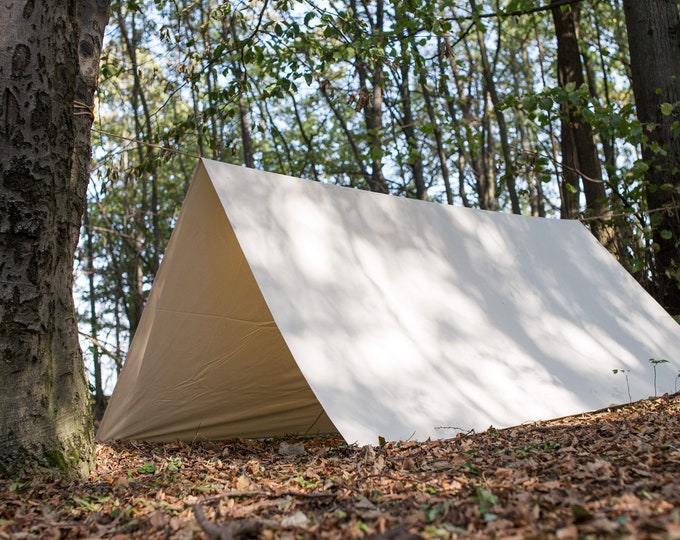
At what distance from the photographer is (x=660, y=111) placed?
505 cm

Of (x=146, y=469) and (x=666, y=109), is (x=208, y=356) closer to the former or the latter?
(x=146, y=469)

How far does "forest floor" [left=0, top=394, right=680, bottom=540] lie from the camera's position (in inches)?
59.7

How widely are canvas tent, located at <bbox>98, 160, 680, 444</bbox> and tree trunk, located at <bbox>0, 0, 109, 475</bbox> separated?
0.71m

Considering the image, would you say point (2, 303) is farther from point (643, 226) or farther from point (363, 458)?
point (643, 226)

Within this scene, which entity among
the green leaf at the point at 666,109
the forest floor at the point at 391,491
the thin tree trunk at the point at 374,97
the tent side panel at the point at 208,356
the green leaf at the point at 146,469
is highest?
the thin tree trunk at the point at 374,97

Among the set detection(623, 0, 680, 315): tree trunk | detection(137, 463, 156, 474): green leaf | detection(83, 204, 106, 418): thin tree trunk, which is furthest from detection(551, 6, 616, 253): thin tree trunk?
detection(83, 204, 106, 418): thin tree trunk

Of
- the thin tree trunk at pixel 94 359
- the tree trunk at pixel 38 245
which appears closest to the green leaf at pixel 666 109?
the tree trunk at pixel 38 245

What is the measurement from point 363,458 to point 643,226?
3.75 m

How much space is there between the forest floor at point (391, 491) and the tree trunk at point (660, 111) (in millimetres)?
2601

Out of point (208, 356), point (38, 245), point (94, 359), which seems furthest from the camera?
point (94, 359)

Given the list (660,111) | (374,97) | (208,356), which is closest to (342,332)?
(208,356)

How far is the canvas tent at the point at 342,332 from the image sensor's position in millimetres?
2738

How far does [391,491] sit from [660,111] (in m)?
4.25

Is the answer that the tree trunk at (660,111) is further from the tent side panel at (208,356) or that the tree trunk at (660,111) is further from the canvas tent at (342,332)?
the tent side panel at (208,356)
